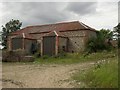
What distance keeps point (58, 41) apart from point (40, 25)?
12.7m

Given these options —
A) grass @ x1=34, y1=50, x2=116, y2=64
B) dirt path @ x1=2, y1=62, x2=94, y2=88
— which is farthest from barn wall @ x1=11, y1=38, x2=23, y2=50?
dirt path @ x1=2, y1=62, x2=94, y2=88

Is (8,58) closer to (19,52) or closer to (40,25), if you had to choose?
(19,52)

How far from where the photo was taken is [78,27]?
1870 inches

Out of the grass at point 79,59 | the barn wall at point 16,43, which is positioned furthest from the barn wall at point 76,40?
the barn wall at point 16,43

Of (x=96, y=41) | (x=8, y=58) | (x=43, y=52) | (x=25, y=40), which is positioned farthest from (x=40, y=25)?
(x=8, y=58)

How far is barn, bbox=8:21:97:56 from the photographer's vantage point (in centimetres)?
4603

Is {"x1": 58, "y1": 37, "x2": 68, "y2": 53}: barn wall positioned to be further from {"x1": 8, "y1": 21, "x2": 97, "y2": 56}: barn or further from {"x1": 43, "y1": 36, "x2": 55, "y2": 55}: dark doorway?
{"x1": 43, "y1": 36, "x2": 55, "y2": 55}: dark doorway

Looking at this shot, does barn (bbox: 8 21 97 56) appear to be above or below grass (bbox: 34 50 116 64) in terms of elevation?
above

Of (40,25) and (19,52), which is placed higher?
(40,25)

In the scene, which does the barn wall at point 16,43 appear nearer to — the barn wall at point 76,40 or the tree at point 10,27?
the barn wall at point 76,40

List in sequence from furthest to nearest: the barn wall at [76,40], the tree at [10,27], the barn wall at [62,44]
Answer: the tree at [10,27] < the barn wall at [76,40] < the barn wall at [62,44]

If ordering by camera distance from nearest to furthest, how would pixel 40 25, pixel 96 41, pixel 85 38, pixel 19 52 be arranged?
1. pixel 19 52
2. pixel 96 41
3. pixel 85 38
4. pixel 40 25

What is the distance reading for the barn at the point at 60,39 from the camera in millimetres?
46025

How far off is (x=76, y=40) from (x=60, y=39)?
3339 mm
